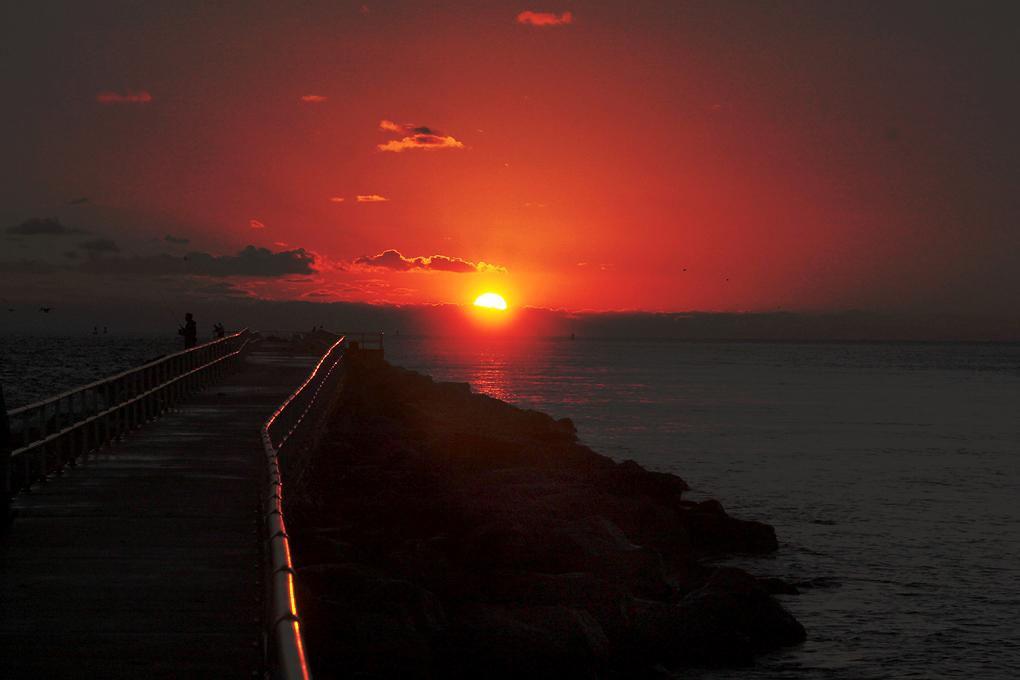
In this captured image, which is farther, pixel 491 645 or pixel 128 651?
pixel 491 645

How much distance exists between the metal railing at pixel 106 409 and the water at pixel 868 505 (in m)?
9.99

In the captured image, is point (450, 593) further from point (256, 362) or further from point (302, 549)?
point (256, 362)

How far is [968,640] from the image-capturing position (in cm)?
1994

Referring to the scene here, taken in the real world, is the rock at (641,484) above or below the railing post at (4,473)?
below

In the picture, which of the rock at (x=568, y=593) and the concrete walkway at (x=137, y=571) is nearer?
the concrete walkway at (x=137, y=571)

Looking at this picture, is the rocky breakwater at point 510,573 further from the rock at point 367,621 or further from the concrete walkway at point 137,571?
the concrete walkway at point 137,571

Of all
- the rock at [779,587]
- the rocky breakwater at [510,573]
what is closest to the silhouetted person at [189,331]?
the rocky breakwater at [510,573]

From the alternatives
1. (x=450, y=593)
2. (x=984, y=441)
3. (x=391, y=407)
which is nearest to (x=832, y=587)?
(x=450, y=593)

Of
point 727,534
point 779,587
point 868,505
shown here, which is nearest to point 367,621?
point 779,587

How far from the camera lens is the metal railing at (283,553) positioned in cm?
427

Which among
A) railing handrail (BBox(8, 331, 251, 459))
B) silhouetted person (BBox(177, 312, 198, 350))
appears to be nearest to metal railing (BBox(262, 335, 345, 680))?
railing handrail (BBox(8, 331, 251, 459))

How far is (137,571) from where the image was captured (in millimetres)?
11133

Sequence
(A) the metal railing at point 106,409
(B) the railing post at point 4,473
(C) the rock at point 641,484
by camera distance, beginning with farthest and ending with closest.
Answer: (C) the rock at point 641,484 < (A) the metal railing at point 106,409 < (B) the railing post at point 4,473

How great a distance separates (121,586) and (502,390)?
100m
